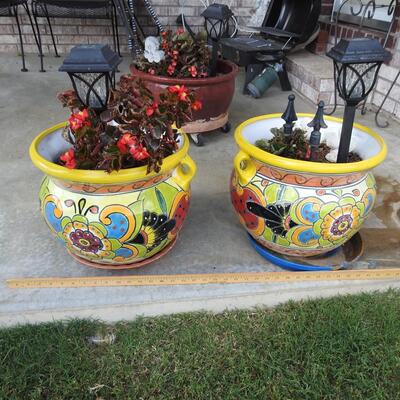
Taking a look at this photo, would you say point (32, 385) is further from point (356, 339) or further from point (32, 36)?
point (32, 36)

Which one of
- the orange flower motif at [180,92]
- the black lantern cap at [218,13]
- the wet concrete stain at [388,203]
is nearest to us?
the orange flower motif at [180,92]

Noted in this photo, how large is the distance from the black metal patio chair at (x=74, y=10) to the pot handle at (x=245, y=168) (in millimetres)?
2998

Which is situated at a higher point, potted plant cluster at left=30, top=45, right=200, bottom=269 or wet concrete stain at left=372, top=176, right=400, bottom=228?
potted plant cluster at left=30, top=45, right=200, bottom=269

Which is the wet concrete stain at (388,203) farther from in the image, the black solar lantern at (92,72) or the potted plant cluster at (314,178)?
the black solar lantern at (92,72)

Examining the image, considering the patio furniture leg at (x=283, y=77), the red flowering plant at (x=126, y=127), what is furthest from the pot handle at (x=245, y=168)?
the patio furniture leg at (x=283, y=77)

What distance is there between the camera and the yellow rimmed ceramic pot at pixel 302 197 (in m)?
1.35

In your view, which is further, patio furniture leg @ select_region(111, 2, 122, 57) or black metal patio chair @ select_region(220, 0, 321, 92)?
patio furniture leg @ select_region(111, 2, 122, 57)

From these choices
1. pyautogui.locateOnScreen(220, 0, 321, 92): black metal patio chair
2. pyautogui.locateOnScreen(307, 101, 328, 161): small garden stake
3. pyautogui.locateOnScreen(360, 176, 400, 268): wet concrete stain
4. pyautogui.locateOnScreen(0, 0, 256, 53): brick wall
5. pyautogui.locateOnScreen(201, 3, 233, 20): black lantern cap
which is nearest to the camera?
pyautogui.locateOnScreen(307, 101, 328, 161): small garden stake

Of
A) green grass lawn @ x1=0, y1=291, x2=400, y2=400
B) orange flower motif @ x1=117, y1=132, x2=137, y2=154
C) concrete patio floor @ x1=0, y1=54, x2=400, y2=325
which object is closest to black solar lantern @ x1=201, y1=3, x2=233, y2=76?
concrete patio floor @ x1=0, y1=54, x2=400, y2=325

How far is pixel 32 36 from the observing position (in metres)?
4.45

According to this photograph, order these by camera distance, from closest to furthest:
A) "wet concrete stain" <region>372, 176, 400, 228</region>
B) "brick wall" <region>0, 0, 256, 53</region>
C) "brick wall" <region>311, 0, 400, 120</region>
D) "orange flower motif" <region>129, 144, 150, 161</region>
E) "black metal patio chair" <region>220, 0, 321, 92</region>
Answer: "orange flower motif" <region>129, 144, 150, 161</region> → "wet concrete stain" <region>372, 176, 400, 228</region> → "brick wall" <region>311, 0, 400, 120</region> → "black metal patio chair" <region>220, 0, 321, 92</region> → "brick wall" <region>0, 0, 256, 53</region>

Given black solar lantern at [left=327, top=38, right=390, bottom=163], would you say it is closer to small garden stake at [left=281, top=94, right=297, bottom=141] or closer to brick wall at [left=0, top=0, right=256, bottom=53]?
small garden stake at [left=281, top=94, right=297, bottom=141]

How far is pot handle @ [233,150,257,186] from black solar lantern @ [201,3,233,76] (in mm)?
1170

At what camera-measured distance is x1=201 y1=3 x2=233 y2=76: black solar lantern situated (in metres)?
2.30
